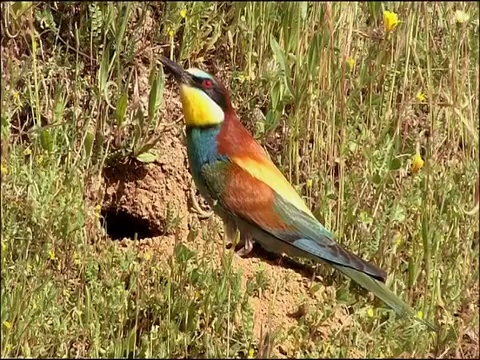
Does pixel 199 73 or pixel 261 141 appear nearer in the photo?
pixel 199 73

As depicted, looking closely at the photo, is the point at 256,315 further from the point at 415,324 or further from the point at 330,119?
the point at 330,119

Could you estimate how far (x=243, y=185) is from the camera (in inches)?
145

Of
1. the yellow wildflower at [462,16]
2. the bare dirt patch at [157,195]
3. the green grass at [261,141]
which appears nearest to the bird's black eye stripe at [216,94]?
the green grass at [261,141]

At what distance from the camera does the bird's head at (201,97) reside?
382 centimetres

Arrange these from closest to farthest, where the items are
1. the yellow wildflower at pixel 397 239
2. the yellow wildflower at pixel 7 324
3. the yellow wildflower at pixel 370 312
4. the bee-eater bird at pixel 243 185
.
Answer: the yellow wildflower at pixel 7 324
the yellow wildflower at pixel 370 312
the yellow wildflower at pixel 397 239
the bee-eater bird at pixel 243 185

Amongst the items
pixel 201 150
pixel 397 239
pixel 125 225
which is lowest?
pixel 125 225

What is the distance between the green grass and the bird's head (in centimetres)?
10

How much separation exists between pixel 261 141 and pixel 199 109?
336 millimetres

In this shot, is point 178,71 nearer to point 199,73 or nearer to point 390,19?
point 199,73

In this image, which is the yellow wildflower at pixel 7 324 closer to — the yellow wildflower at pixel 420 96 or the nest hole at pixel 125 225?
the nest hole at pixel 125 225

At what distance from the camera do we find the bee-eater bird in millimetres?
3598

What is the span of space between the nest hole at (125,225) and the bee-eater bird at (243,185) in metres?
0.44

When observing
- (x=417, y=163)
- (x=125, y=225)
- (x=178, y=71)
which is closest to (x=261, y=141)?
(x=178, y=71)

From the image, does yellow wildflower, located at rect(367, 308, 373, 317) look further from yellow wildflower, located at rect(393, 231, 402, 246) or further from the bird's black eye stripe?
the bird's black eye stripe
